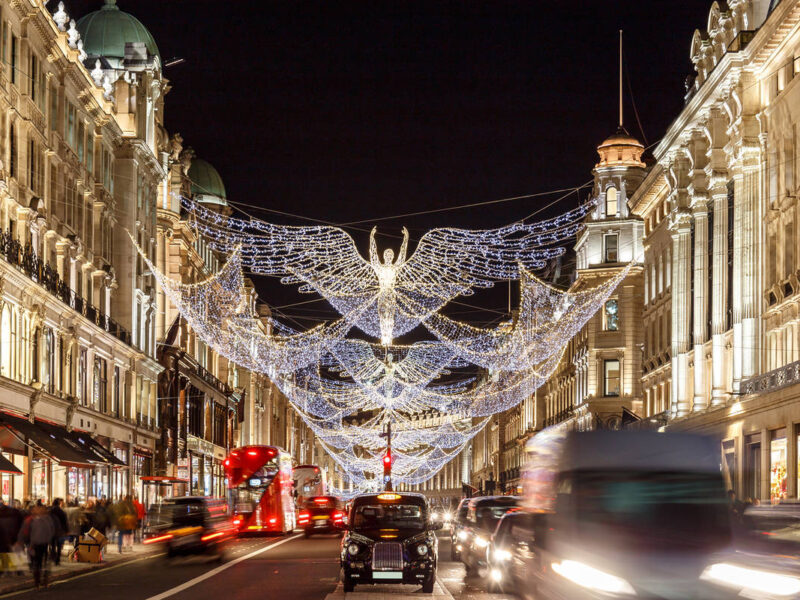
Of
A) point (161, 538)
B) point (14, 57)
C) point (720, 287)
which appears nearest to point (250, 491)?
point (14, 57)

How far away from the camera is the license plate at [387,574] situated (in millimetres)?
22312

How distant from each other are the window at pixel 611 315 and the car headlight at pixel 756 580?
2875 inches

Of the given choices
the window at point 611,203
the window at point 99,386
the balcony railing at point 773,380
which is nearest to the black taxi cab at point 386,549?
the balcony railing at point 773,380

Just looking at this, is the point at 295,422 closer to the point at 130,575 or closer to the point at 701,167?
the point at 701,167

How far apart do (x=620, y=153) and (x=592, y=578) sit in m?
72.3

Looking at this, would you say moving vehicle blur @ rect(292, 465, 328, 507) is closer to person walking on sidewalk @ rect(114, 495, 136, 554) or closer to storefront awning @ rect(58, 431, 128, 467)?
storefront awning @ rect(58, 431, 128, 467)

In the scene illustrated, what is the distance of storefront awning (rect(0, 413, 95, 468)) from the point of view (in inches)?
1562

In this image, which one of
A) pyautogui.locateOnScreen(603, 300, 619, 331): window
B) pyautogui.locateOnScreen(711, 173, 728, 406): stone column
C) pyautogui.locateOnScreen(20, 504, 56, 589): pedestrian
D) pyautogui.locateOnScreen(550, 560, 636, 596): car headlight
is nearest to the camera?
pyautogui.locateOnScreen(550, 560, 636, 596): car headlight

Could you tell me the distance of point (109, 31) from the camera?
67.6m

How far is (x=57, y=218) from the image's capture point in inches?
1934

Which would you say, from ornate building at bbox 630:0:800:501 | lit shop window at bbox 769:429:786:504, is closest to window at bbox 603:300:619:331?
ornate building at bbox 630:0:800:501

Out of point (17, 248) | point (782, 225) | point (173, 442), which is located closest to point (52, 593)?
point (17, 248)

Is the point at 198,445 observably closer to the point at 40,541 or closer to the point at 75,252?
the point at 75,252

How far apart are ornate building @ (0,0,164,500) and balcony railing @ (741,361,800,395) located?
2357 centimetres
